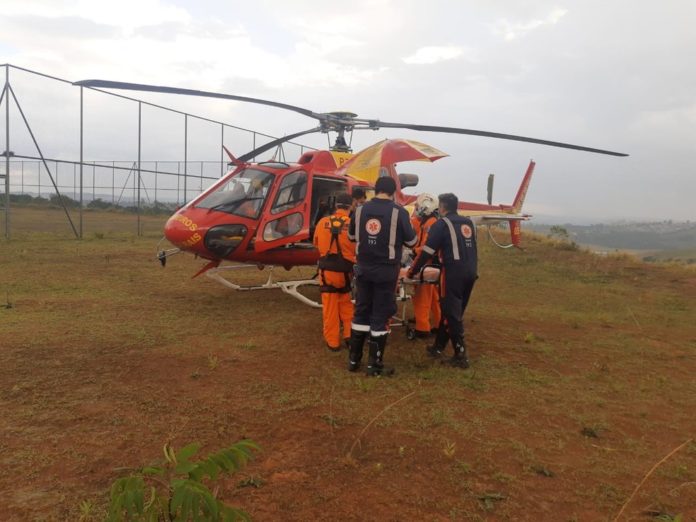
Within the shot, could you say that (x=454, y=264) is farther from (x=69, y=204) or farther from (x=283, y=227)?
(x=69, y=204)

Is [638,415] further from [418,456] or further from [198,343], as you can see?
[198,343]

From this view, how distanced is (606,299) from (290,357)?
7504mm

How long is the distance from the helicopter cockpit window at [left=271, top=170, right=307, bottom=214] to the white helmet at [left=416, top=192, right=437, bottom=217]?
197cm

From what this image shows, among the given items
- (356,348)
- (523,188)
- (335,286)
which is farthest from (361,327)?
(523,188)

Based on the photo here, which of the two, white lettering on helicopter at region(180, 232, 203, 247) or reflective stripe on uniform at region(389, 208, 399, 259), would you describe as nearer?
reflective stripe on uniform at region(389, 208, 399, 259)

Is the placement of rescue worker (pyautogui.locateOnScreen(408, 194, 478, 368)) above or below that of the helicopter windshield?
below

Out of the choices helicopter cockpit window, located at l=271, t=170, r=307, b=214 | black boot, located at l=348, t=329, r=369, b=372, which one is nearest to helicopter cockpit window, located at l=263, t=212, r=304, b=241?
helicopter cockpit window, located at l=271, t=170, r=307, b=214

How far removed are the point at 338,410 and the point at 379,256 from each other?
1.51 m

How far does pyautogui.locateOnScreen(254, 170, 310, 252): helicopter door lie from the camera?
7059 mm

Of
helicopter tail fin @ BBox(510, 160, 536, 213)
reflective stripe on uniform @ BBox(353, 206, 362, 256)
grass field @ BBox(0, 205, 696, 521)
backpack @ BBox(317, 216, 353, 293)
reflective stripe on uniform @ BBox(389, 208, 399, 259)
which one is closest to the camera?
grass field @ BBox(0, 205, 696, 521)

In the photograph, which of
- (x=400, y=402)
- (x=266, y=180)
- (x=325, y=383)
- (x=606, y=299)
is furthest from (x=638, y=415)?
(x=606, y=299)

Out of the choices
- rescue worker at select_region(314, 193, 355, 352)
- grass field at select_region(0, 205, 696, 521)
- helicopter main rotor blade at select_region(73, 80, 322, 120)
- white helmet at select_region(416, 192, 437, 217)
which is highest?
helicopter main rotor blade at select_region(73, 80, 322, 120)

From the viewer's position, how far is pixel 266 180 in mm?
7207

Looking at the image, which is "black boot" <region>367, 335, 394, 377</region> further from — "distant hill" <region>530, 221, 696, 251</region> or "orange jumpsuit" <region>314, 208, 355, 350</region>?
"distant hill" <region>530, 221, 696, 251</region>
